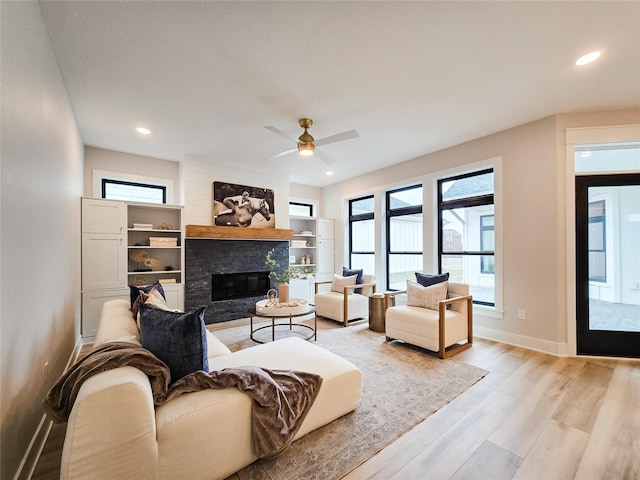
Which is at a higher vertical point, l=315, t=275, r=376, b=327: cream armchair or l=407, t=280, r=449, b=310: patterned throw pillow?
l=407, t=280, r=449, b=310: patterned throw pillow

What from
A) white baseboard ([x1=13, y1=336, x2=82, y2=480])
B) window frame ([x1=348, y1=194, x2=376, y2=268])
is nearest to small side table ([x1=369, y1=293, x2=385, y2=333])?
window frame ([x1=348, y1=194, x2=376, y2=268])

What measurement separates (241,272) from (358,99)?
3.48 m

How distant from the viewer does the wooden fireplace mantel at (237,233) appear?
4.36m

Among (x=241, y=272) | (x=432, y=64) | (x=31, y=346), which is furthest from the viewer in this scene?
(x=241, y=272)

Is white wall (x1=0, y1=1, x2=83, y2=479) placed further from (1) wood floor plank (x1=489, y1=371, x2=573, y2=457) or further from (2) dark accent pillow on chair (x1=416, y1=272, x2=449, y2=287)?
(2) dark accent pillow on chair (x1=416, y1=272, x2=449, y2=287)

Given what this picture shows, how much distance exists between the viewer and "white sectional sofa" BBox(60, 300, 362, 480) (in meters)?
1.08

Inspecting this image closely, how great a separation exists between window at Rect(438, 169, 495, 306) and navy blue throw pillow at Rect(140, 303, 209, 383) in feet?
12.7

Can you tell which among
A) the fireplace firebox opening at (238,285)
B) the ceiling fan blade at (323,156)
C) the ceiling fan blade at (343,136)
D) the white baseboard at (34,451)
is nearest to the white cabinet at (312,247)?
the fireplace firebox opening at (238,285)

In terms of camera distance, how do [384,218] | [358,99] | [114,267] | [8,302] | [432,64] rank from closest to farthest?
1. [8,302]
2. [432,64]
3. [358,99]
4. [114,267]
5. [384,218]

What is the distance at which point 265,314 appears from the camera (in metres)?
3.31

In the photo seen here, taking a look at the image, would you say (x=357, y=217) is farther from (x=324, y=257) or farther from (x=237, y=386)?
(x=237, y=386)

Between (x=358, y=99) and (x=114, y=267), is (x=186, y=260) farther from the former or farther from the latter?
(x=358, y=99)

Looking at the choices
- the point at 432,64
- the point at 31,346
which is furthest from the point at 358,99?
the point at 31,346

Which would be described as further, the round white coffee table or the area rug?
the round white coffee table
